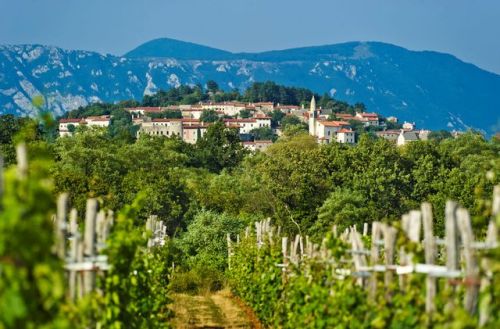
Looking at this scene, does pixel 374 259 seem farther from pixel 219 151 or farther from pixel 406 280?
pixel 219 151

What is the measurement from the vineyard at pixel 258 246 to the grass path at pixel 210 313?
9 cm

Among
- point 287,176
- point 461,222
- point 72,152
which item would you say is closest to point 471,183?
point 287,176

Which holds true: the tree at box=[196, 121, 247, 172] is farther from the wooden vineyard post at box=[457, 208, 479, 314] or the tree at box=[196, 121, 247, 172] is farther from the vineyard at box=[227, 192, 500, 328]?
the wooden vineyard post at box=[457, 208, 479, 314]

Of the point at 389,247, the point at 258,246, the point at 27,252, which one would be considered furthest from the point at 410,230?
the point at 258,246

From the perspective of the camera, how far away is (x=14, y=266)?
6566 mm

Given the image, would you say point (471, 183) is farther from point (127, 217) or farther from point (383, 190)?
point (127, 217)

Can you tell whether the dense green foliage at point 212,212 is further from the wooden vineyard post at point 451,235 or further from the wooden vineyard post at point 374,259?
the wooden vineyard post at point 451,235

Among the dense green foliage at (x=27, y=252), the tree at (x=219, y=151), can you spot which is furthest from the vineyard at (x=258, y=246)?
the tree at (x=219, y=151)

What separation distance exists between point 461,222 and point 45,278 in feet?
11.3

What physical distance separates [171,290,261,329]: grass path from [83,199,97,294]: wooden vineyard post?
1116 cm

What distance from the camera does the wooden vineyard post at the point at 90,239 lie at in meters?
10.5

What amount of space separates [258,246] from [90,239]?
1621 cm

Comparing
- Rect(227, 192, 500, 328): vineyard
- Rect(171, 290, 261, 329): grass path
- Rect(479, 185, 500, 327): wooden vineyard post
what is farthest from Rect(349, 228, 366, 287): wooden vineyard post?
Rect(171, 290, 261, 329): grass path

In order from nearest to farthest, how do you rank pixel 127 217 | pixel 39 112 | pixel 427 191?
pixel 39 112
pixel 127 217
pixel 427 191
